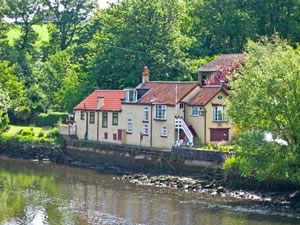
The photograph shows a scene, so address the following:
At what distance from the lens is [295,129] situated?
48.3 meters

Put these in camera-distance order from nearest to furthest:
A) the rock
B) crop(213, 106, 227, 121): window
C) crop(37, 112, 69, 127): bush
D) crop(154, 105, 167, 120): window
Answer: the rock
crop(213, 106, 227, 121): window
crop(154, 105, 167, 120): window
crop(37, 112, 69, 127): bush

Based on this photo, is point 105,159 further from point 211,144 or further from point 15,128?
point 15,128

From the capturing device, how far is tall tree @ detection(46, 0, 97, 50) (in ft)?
398

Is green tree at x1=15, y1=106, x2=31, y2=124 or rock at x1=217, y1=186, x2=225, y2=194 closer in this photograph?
rock at x1=217, y1=186, x2=225, y2=194

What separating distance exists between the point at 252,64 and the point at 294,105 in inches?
297

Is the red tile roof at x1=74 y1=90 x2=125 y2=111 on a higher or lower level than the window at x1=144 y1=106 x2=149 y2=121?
higher

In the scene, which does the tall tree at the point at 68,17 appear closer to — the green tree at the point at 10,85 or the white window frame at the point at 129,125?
the green tree at the point at 10,85

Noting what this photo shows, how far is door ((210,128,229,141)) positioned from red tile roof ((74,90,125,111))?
1185 cm

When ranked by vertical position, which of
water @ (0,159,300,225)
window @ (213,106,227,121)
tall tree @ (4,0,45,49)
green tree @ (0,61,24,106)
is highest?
tall tree @ (4,0,45,49)

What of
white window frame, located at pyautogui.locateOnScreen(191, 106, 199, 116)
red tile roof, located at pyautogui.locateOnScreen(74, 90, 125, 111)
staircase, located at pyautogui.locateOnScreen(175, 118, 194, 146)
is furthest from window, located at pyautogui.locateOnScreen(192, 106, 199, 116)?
red tile roof, located at pyautogui.locateOnScreen(74, 90, 125, 111)

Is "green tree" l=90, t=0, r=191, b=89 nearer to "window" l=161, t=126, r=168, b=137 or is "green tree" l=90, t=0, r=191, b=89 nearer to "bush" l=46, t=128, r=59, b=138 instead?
"bush" l=46, t=128, r=59, b=138

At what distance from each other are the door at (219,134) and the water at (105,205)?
10.4 metres

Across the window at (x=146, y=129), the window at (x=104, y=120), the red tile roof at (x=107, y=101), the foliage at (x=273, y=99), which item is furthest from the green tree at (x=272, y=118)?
the window at (x=104, y=120)

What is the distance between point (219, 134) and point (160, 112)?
6354mm
